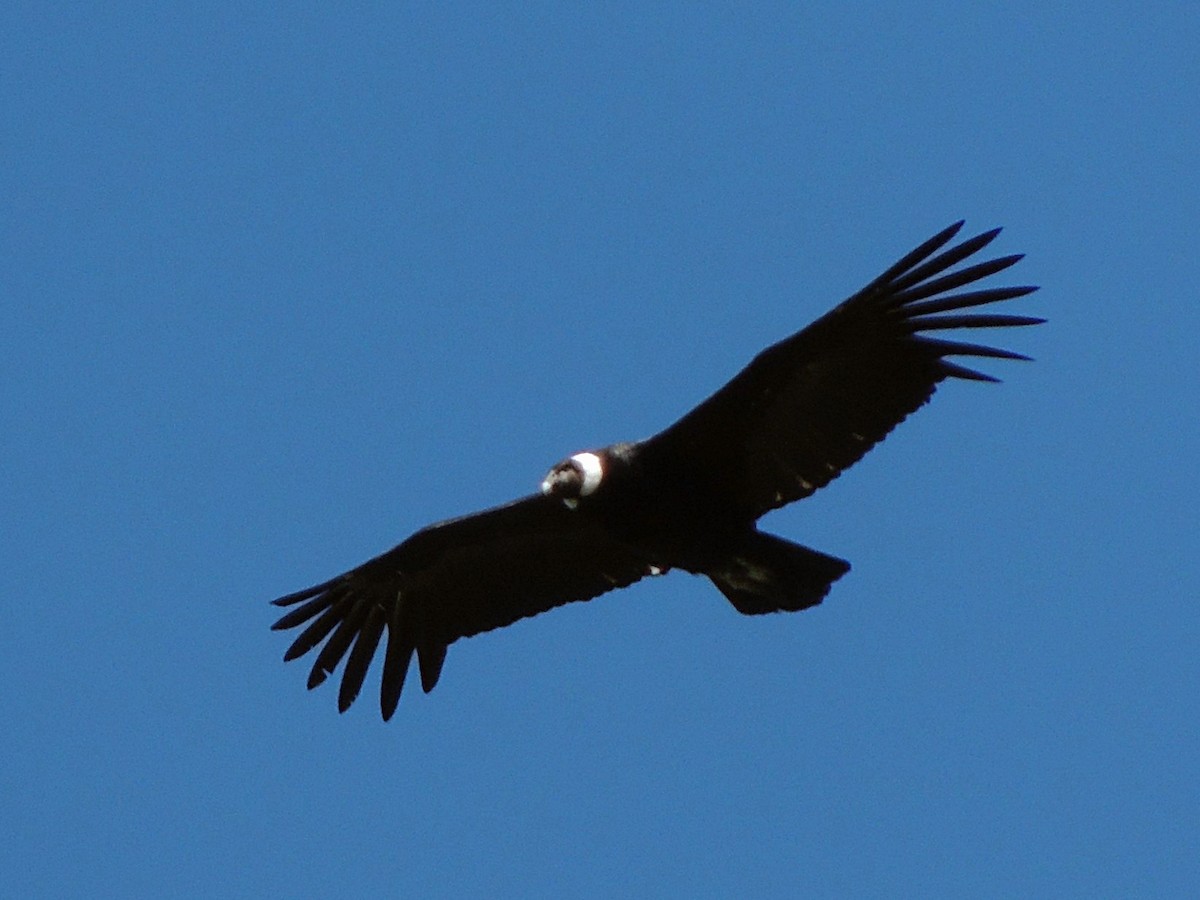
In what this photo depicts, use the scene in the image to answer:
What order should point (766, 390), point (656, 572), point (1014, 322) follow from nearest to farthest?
point (1014, 322)
point (766, 390)
point (656, 572)

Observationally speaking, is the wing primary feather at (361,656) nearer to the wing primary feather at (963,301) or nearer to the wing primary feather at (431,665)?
the wing primary feather at (431,665)

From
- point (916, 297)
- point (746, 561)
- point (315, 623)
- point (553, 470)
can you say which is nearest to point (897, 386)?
point (916, 297)

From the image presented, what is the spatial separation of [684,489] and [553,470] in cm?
89

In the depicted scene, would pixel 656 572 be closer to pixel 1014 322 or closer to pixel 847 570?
pixel 847 570

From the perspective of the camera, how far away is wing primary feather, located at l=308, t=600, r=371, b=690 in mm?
15000

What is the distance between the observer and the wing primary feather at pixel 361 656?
14953mm

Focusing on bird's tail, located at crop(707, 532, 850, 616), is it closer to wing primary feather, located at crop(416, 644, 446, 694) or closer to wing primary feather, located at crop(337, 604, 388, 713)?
A: wing primary feather, located at crop(416, 644, 446, 694)

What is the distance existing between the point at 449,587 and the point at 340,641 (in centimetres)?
87

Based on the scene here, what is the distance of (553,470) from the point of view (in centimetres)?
1378

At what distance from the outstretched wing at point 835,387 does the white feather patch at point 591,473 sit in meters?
0.38

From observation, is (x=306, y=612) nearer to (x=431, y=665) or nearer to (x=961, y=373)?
(x=431, y=665)

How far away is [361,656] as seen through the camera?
14977mm

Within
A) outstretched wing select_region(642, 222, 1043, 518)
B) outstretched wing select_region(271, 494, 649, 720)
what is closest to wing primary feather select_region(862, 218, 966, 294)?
outstretched wing select_region(642, 222, 1043, 518)

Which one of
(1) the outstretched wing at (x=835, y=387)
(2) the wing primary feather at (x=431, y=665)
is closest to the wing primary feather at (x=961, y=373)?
(1) the outstretched wing at (x=835, y=387)
